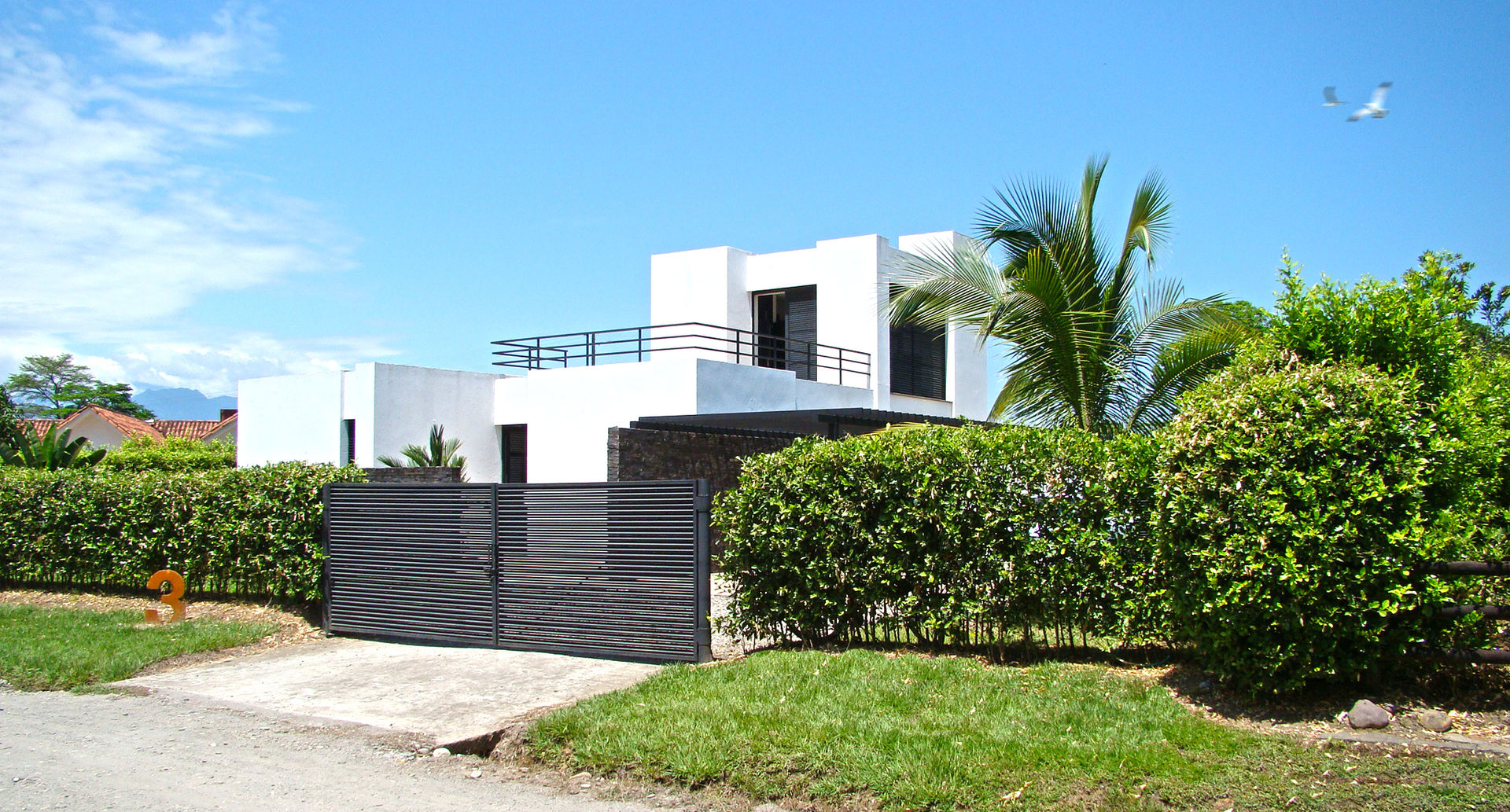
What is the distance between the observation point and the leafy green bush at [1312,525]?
6.48 meters

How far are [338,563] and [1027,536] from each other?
23.5 feet

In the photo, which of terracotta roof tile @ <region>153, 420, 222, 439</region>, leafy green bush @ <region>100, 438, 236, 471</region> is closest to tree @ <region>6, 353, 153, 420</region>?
terracotta roof tile @ <region>153, 420, 222, 439</region>

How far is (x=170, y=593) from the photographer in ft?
Result: 43.8

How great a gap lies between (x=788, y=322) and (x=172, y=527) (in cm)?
1728

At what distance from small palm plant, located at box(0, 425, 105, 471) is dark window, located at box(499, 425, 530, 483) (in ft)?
28.2

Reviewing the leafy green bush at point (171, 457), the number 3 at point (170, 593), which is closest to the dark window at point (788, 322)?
the leafy green bush at point (171, 457)

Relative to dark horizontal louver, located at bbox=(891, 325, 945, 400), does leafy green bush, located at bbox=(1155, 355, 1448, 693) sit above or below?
below

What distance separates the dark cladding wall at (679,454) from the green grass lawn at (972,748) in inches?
349

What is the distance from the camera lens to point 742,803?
6.07m

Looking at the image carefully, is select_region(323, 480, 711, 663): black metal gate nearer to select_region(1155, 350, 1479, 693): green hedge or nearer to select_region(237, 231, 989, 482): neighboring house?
select_region(1155, 350, 1479, 693): green hedge

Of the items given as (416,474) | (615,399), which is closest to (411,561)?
(416,474)

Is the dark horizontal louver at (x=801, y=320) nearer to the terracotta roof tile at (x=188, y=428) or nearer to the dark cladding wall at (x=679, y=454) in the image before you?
the dark cladding wall at (x=679, y=454)

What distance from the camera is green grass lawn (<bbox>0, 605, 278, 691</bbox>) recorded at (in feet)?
31.9

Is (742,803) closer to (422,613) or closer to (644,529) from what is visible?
(644,529)
